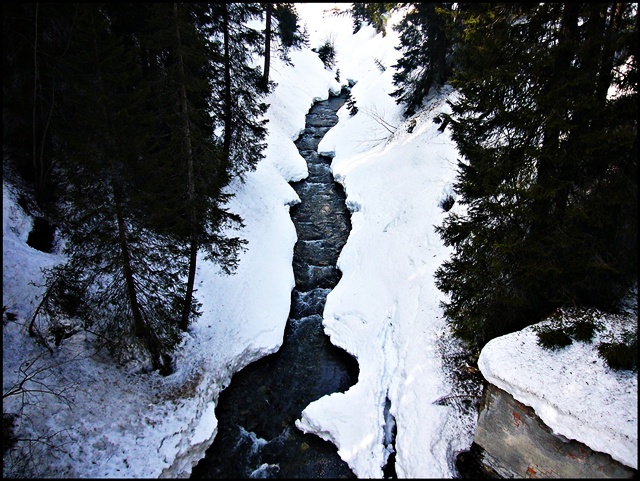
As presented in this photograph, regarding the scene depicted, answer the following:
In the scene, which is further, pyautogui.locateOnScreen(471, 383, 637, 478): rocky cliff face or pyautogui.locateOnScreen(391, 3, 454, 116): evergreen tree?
pyautogui.locateOnScreen(391, 3, 454, 116): evergreen tree

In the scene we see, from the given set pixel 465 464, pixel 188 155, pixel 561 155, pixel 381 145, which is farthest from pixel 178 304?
pixel 381 145

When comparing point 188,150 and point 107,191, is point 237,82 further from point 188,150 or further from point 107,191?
point 107,191

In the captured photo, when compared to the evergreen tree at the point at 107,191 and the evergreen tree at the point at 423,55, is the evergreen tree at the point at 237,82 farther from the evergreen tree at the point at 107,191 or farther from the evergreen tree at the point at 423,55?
the evergreen tree at the point at 423,55

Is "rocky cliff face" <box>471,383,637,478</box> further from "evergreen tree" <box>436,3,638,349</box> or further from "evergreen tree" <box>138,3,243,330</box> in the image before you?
"evergreen tree" <box>138,3,243,330</box>

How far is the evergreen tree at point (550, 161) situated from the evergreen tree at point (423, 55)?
1205 centimetres

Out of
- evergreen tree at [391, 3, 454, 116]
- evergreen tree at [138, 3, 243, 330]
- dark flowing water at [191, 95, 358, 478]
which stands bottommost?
dark flowing water at [191, 95, 358, 478]

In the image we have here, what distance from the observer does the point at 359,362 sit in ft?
39.2

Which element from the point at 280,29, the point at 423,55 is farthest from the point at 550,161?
the point at 280,29

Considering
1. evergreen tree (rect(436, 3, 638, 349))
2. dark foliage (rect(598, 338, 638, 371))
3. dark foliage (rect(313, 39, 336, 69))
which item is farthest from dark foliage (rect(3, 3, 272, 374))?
dark foliage (rect(313, 39, 336, 69))

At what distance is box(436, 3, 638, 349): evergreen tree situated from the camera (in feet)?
22.6

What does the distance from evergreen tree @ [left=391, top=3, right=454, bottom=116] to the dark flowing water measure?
10.5m

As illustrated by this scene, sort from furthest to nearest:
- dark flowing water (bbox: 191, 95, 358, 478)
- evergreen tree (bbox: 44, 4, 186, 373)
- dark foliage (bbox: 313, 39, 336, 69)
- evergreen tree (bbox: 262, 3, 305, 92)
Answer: dark foliage (bbox: 313, 39, 336, 69) < evergreen tree (bbox: 262, 3, 305, 92) < dark flowing water (bbox: 191, 95, 358, 478) < evergreen tree (bbox: 44, 4, 186, 373)

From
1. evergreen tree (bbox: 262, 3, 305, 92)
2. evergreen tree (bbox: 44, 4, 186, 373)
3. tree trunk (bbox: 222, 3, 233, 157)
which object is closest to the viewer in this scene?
evergreen tree (bbox: 44, 4, 186, 373)

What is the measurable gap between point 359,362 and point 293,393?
7.56ft
